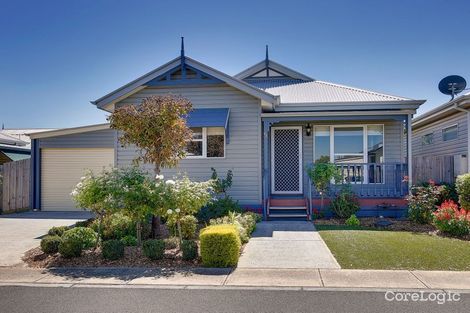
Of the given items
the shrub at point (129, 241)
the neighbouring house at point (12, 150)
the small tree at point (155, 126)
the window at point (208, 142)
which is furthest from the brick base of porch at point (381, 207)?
the neighbouring house at point (12, 150)

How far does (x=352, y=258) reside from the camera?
675cm

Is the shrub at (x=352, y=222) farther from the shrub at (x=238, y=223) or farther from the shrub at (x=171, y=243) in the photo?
the shrub at (x=171, y=243)

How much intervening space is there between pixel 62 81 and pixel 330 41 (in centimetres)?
1177

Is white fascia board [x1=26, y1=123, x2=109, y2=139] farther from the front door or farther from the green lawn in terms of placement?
the green lawn

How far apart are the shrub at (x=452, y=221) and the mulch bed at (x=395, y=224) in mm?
420

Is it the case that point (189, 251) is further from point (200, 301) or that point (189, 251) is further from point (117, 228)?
point (117, 228)

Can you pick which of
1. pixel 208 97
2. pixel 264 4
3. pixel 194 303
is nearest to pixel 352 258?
pixel 194 303

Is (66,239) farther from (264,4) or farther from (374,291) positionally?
(264,4)

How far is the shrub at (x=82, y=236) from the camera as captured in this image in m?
7.06

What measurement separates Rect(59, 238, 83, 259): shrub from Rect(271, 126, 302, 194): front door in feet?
24.8

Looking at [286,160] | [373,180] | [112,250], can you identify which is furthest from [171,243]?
[373,180]

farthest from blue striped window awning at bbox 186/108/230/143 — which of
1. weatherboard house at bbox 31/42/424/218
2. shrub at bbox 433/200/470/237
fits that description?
Result: shrub at bbox 433/200/470/237

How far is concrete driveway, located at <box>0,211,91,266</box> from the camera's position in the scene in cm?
772

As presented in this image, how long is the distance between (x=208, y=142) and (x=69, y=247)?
6326mm
